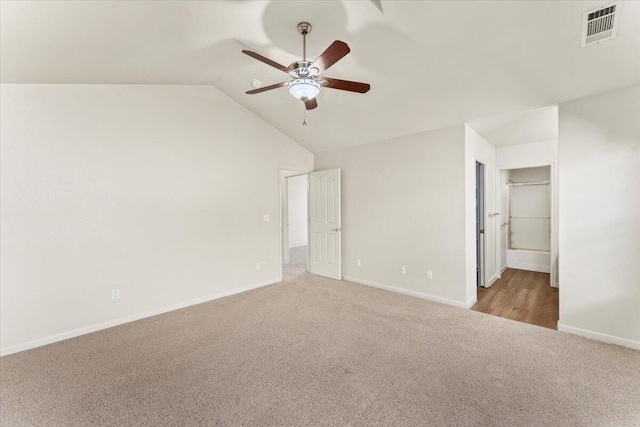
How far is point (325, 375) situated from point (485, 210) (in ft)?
12.2

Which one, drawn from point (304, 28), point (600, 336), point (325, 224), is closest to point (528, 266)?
point (600, 336)

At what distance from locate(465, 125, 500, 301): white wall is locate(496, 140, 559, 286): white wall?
0.25m

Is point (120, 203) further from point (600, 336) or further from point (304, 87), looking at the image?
point (600, 336)

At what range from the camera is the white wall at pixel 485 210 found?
11.5 ft

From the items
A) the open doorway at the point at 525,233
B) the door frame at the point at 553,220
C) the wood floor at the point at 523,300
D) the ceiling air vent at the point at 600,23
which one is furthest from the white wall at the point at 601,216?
the door frame at the point at 553,220

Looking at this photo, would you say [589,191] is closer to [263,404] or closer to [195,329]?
[263,404]

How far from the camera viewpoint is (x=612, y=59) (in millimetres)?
2193

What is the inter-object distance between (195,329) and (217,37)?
3173 millimetres

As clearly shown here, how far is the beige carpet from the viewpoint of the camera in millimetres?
1743

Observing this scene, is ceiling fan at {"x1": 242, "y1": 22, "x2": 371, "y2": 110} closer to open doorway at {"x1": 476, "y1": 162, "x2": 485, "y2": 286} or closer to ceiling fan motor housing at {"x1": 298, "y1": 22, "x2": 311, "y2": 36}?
ceiling fan motor housing at {"x1": 298, "y1": 22, "x2": 311, "y2": 36}

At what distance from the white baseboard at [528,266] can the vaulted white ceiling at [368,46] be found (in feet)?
12.5

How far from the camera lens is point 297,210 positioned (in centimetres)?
869

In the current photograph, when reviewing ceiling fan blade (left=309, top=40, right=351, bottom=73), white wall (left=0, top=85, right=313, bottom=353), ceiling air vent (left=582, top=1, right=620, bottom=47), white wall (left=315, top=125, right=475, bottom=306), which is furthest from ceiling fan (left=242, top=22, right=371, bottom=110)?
white wall (left=0, top=85, right=313, bottom=353)

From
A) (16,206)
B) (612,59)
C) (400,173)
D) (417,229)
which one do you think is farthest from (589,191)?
(16,206)
